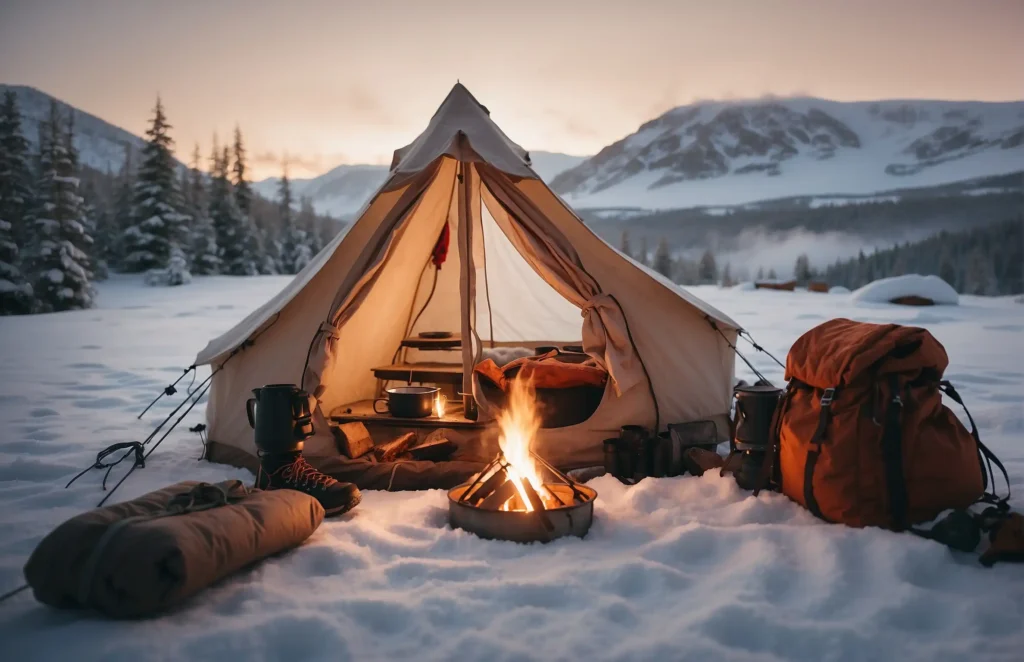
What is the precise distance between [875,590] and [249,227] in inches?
1123

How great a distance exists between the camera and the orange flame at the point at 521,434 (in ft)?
10.6

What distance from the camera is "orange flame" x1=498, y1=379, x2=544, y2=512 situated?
3236 millimetres

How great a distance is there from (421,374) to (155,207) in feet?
74.2

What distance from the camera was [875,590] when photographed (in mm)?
2393

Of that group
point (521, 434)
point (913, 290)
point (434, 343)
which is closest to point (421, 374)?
point (434, 343)

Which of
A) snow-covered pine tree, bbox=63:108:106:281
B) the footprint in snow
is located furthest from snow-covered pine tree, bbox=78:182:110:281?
the footprint in snow

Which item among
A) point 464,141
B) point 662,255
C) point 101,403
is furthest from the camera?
point 662,255

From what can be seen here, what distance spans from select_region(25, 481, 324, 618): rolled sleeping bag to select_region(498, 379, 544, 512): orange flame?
1.09 m

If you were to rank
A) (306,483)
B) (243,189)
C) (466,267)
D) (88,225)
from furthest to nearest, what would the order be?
(243,189) → (88,225) → (466,267) → (306,483)

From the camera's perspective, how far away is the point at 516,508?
306cm

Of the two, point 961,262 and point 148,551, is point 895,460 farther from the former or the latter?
point 961,262

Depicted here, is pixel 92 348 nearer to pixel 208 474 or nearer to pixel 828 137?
pixel 208 474

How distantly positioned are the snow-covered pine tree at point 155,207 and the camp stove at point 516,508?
23849 mm

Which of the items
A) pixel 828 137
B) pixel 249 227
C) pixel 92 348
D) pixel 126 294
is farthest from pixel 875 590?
pixel 828 137
